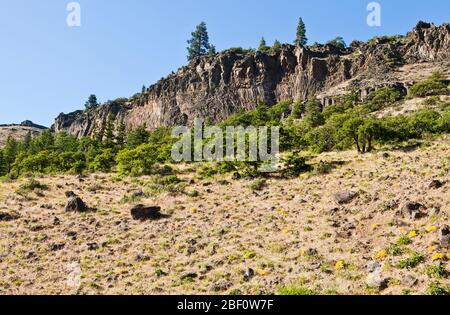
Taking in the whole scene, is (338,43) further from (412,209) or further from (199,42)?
(412,209)

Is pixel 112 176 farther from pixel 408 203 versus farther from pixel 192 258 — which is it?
pixel 408 203

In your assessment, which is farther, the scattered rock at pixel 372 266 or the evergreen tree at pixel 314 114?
the evergreen tree at pixel 314 114

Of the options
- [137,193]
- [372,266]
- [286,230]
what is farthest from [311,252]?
[137,193]

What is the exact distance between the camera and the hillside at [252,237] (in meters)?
19.5

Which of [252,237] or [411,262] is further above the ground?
[411,262]

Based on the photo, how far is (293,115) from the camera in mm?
92125

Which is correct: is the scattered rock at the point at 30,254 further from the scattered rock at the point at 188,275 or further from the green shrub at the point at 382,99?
the green shrub at the point at 382,99

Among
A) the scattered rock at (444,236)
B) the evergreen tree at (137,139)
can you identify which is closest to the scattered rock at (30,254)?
the scattered rock at (444,236)

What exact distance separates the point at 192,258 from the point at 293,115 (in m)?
72.0

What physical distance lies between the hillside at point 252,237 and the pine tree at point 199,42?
111m

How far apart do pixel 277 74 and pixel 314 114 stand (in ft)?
115

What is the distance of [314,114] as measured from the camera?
83.8m

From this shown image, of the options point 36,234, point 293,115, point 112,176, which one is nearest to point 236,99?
point 293,115

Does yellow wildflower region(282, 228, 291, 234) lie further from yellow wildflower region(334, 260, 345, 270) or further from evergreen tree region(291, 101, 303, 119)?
evergreen tree region(291, 101, 303, 119)
